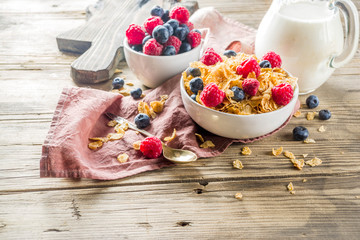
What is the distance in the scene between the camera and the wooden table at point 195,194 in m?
0.67

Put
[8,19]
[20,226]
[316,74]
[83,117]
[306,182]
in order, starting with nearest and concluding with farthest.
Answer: [20,226] → [306,182] → [83,117] → [316,74] → [8,19]

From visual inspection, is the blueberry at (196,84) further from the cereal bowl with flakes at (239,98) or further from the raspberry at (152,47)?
the raspberry at (152,47)

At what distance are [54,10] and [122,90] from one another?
0.85 m

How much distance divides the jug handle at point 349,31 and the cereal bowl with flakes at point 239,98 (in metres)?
0.23

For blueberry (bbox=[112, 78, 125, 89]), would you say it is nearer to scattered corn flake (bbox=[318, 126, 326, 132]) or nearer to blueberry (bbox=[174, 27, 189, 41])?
blueberry (bbox=[174, 27, 189, 41])

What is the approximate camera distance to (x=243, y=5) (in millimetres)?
1750

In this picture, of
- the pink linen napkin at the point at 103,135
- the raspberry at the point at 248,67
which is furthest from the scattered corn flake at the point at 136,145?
the raspberry at the point at 248,67

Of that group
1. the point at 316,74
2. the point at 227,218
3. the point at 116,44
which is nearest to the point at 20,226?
the point at 227,218

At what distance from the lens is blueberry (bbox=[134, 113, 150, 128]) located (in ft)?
3.04

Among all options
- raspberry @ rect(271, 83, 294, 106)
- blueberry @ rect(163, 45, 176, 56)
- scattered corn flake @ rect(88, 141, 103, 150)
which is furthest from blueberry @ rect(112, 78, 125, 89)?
raspberry @ rect(271, 83, 294, 106)

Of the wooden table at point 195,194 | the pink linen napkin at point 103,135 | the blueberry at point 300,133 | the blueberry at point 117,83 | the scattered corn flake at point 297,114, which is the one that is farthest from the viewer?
the blueberry at point 117,83

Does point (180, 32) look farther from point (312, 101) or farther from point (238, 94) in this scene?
point (312, 101)

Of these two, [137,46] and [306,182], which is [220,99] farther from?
[137,46]

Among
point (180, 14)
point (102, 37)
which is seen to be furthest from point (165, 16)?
point (102, 37)
